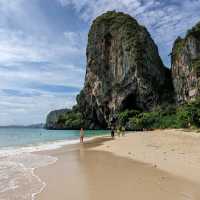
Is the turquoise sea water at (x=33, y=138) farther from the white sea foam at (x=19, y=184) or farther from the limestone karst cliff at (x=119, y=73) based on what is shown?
the limestone karst cliff at (x=119, y=73)

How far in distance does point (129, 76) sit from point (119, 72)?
492cm

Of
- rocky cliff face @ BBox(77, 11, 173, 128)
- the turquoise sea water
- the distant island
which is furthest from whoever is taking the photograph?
rocky cliff face @ BBox(77, 11, 173, 128)

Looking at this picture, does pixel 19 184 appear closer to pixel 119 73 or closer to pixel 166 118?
pixel 166 118

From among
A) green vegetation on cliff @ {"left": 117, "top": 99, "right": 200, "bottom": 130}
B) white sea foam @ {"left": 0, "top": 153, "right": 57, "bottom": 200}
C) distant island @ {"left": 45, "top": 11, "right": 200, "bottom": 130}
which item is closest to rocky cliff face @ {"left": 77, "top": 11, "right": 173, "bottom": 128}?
distant island @ {"left": 45, "top": 11, "right": 200, "bottom": 130}

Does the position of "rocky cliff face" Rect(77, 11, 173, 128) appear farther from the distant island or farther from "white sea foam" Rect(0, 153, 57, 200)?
"white sea foam" Rect(0, 153, 57, 200)

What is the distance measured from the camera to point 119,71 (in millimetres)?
88562

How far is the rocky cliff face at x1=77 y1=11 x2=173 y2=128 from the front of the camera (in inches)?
3275

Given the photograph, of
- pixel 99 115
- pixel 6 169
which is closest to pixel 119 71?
pixel 99 115

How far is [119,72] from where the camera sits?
88.4 metres

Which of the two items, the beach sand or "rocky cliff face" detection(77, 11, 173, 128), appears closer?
the beach sand

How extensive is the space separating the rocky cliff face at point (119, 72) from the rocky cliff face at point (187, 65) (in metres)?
6.74

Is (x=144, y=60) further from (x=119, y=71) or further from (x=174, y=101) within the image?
(x=174, y=101)

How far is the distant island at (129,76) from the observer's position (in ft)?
249

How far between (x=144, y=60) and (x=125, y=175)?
260 ft
